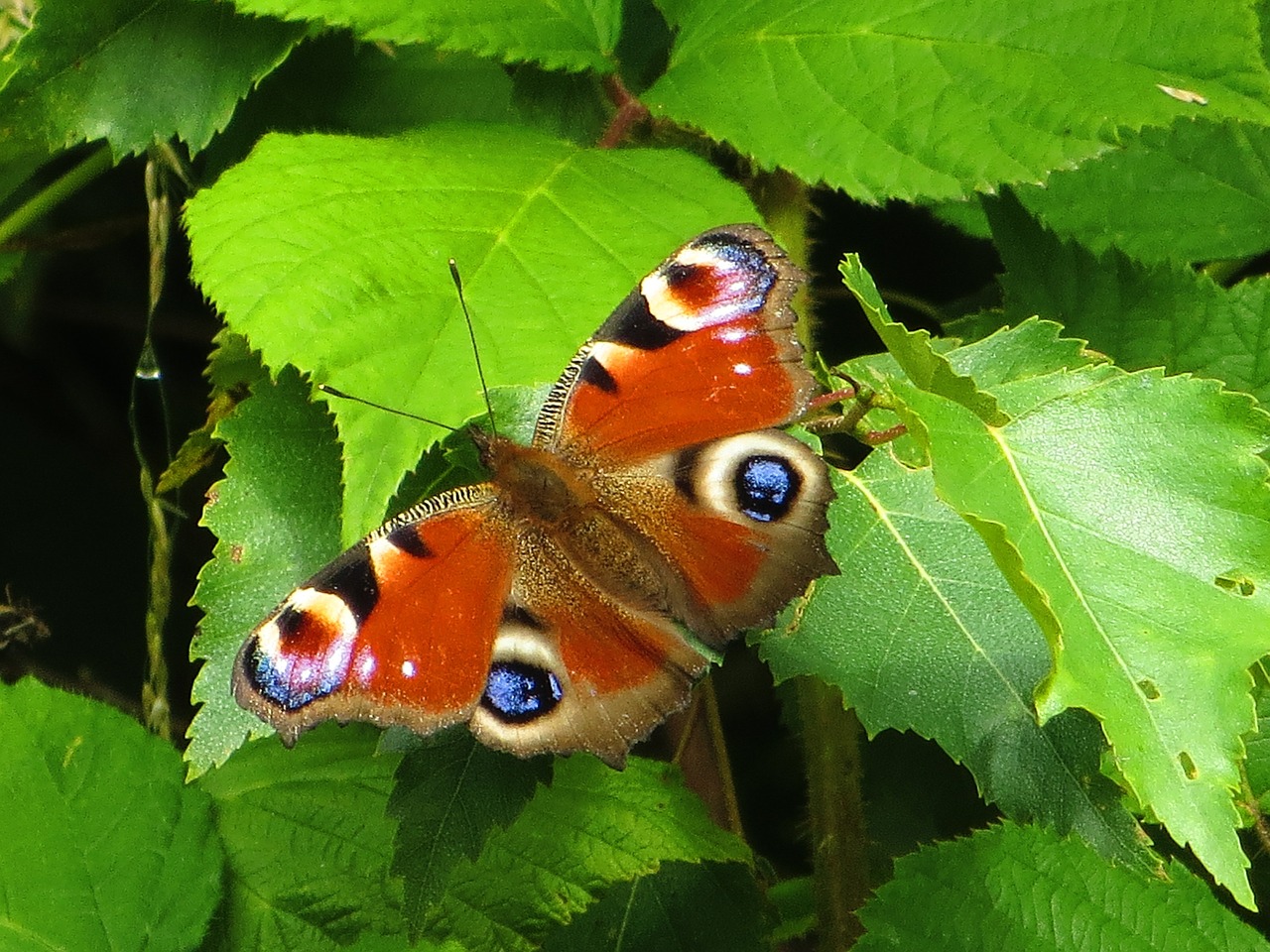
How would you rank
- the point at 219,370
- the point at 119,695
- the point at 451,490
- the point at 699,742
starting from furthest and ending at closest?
the point at 119,695
the point at 699,742
the point at 219,370
the point at 451,490

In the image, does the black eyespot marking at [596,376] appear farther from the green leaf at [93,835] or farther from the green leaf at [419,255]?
the green leaf at [93,835]

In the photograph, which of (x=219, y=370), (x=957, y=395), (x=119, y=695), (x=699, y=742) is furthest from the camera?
(x=119, y=695)

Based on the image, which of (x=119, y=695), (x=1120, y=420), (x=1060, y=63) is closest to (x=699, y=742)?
(x=1120, y=420)

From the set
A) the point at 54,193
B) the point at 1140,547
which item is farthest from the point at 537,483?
the point at 54,193

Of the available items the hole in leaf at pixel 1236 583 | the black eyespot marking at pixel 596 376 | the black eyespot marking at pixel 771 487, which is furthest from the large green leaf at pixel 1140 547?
the black eyespot marking at pixel 596 376

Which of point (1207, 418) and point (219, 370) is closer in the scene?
point (1207, 418)

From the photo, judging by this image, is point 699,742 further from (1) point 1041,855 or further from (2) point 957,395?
(2) point 957,395

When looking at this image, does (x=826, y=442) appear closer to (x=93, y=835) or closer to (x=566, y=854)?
(x=566, y=854)
